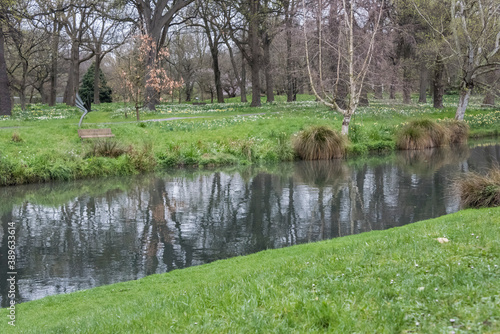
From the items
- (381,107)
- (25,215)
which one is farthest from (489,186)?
(381,107)

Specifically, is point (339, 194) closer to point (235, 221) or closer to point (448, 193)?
point (448, 193)

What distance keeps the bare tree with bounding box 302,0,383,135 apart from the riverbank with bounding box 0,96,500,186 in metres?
1.70

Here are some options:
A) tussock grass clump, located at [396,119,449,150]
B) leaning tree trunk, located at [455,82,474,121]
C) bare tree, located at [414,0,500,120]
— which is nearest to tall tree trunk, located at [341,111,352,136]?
tussock grass clump, located at [396,119,449,150]

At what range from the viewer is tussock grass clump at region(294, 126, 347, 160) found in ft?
71.3

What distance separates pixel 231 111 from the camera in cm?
3138

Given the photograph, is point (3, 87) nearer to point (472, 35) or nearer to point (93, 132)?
point (93, 132)

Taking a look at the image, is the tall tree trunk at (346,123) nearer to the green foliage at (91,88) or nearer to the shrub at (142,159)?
the shrub at (142,159)

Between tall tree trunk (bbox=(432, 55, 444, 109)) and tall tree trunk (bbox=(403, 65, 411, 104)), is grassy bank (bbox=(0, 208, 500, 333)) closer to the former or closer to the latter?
tall tree trunk (bbox=(403, 65, 411, 104))

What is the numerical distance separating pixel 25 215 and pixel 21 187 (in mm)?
4212

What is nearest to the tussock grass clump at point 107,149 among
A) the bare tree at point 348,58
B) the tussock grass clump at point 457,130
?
the bare tree at point 348,58

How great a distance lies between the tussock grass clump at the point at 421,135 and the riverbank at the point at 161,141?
0.55 metres

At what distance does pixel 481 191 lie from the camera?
36.2ft

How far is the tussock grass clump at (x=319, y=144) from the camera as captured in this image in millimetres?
21719

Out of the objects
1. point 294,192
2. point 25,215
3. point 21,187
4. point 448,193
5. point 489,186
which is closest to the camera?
point 489,186
